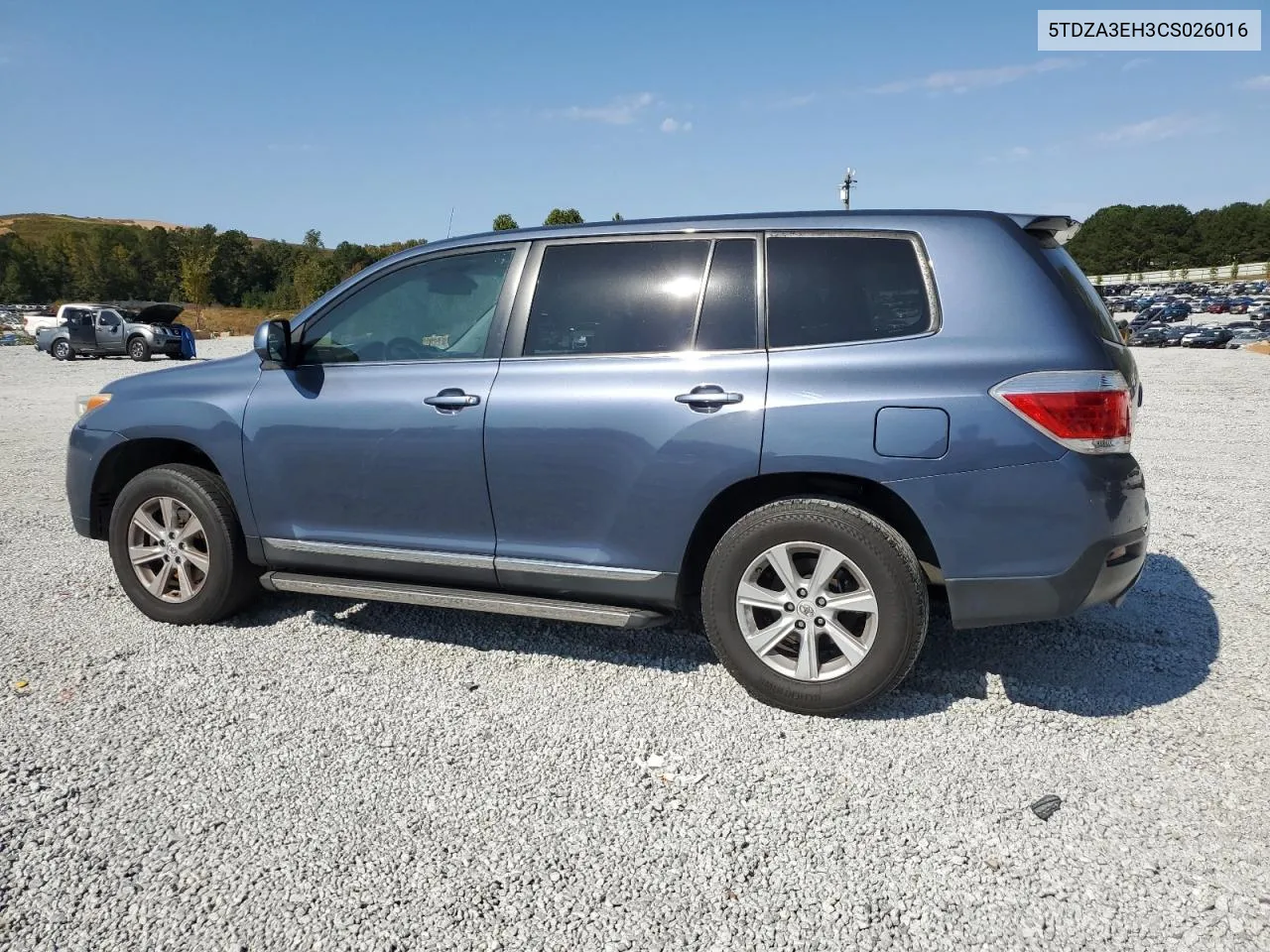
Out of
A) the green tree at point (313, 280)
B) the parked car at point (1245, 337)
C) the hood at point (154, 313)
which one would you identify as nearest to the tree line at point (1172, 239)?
the parked car at point (1245, 337)

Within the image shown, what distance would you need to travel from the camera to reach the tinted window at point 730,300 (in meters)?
3.43

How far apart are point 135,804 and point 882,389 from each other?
2.82m

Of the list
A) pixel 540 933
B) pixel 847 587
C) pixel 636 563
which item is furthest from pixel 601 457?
pixel 540 933

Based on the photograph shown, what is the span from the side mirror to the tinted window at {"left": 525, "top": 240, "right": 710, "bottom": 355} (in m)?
1.16

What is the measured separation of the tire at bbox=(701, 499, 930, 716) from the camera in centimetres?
318

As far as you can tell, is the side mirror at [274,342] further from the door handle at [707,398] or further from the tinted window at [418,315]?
the door handle at [707,398]

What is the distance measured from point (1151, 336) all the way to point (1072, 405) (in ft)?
142

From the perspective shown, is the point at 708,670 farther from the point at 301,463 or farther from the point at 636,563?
the point at 301,463

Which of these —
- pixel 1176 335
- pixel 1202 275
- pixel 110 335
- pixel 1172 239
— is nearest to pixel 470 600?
pixel 110 335

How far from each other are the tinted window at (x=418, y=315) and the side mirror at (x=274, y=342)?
92 mm

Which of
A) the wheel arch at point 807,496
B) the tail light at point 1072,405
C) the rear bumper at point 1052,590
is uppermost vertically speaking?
the tail light at point 1072,405

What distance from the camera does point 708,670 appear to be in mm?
3816

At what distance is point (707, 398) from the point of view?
132 inches

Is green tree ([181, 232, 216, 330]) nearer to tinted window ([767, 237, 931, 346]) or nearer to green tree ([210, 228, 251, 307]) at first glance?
green tree ([210, 228, 251, 307])
